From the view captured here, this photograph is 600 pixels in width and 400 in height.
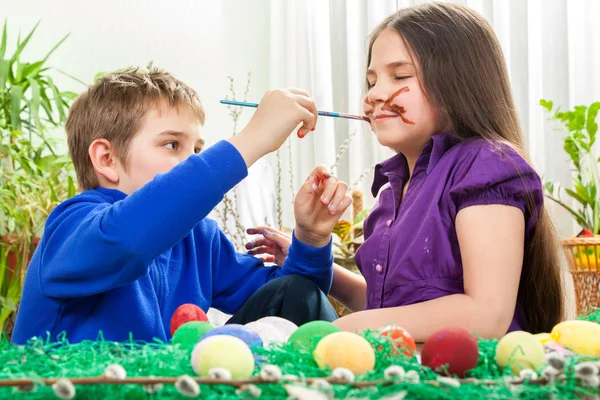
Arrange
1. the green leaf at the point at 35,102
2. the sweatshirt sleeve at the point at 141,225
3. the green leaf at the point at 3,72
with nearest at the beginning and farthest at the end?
the sweatshirt sleeve at the point at 141,225
the green leaf at the point at 35,102
the green leaf at the point at 3,72

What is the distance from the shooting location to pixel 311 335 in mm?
779

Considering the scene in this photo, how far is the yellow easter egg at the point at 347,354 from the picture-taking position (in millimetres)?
657

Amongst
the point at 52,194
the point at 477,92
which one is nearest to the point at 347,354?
the point at 477,92

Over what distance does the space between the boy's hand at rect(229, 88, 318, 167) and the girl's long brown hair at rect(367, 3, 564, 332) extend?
0.25 m

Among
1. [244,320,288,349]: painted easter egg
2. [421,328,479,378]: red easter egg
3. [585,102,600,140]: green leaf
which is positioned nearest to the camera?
[421,328,479,378]: red easter egg

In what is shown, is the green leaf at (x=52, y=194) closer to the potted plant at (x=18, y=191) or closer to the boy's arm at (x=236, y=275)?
the potted plant at (x=18, y=191)

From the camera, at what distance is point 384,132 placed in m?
1.24

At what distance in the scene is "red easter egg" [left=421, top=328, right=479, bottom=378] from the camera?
2.20 ft

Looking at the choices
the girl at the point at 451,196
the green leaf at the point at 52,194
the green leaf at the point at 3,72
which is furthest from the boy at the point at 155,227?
the green leaf at the point at 3,72

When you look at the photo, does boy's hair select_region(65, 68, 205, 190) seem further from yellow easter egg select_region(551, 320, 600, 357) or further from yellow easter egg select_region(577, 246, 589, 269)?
yellow easter egg select_region(577, 246, 589, 269)

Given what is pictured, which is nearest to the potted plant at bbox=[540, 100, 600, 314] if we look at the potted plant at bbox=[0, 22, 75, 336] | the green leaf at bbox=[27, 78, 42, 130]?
the potted plant at bbox=[0, 22, 75, 336]

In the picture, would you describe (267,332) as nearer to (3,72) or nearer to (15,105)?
(15,105)

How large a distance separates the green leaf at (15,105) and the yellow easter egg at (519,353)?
203cm

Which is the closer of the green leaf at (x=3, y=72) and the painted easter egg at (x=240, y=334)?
the painted easter egg at (x=240, y=334)
